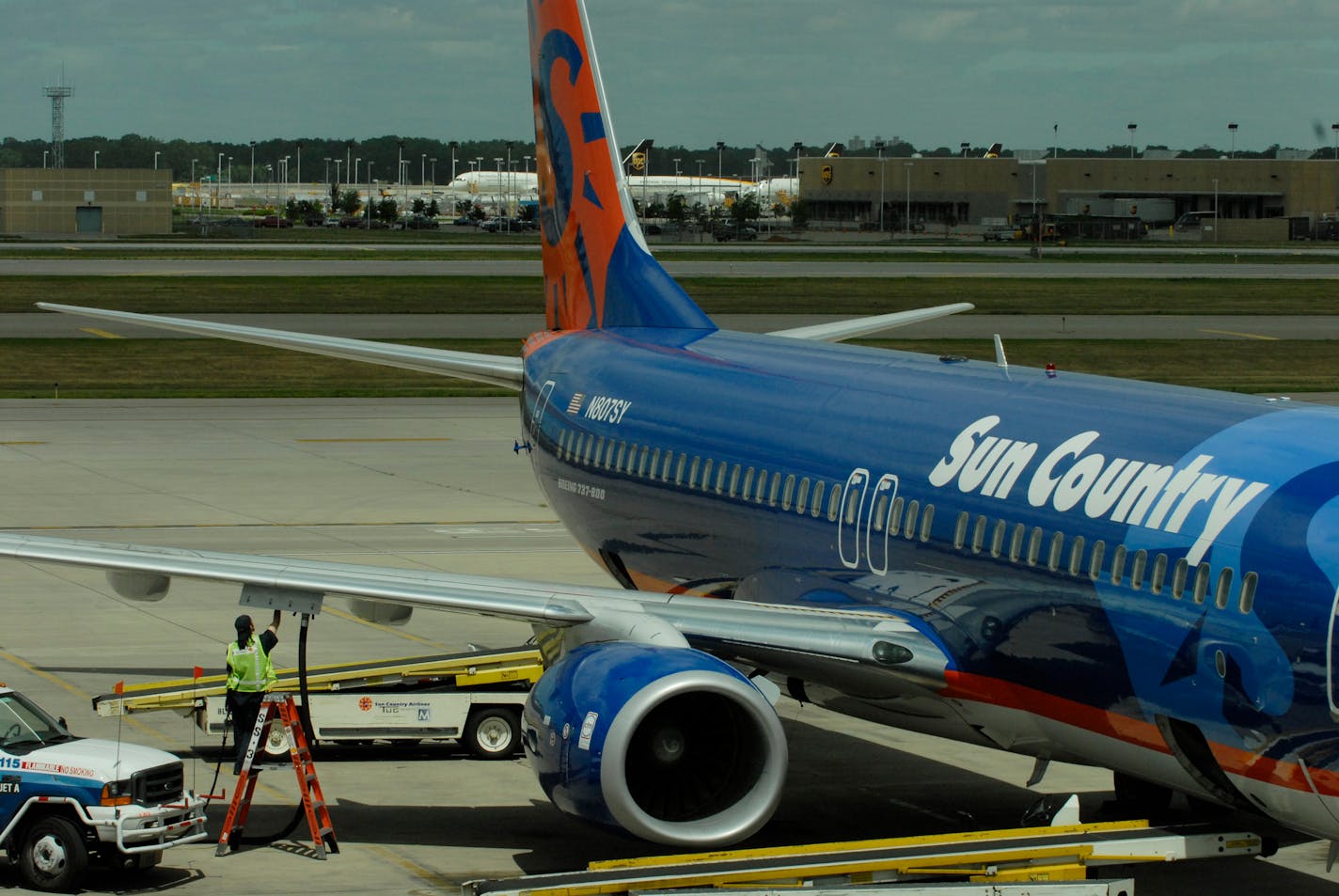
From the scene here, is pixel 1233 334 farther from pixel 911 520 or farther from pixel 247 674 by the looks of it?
pixel 247 674

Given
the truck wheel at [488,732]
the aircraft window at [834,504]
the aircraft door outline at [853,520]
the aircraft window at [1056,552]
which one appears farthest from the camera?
the truck wheel at [488,732]

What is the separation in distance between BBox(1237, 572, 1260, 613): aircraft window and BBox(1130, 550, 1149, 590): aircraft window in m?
0.95

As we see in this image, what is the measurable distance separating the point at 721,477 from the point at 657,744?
5282 mm

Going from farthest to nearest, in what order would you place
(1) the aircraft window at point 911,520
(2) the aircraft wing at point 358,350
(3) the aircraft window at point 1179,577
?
(2) the aircraft wing at point 358,350, (1) the aircraft window at point 911,520, (3) the aircraft window at point 1179,577

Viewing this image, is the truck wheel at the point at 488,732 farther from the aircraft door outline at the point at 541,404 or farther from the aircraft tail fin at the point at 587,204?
the aircraft tail fin at the point at 587,204

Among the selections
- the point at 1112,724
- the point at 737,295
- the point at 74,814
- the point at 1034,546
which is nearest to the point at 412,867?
the point at 74,814

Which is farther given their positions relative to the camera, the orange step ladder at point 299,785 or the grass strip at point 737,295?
the grass strip at point 737,295

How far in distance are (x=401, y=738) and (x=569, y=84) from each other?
10.3m

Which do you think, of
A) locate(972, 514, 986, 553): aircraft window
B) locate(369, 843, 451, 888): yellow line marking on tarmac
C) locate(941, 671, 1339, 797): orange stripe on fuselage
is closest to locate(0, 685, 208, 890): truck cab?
locate(369, 843, 451, 888): yellow line marking on tarmac

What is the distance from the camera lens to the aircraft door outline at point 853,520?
17.6 m

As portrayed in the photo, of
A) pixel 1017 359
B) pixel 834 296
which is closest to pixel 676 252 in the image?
pixel 834 296

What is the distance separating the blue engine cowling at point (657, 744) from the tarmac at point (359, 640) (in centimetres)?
54

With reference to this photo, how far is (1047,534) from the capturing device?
49.8 ft

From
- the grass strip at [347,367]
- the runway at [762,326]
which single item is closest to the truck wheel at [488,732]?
the grass strip at [347,367]
